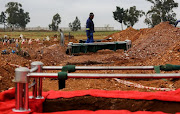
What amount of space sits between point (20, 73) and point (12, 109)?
0.42 metres

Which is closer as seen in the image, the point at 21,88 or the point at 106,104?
the point at 21,88

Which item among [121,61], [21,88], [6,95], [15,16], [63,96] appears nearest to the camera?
[21,88]

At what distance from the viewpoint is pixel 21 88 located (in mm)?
2570

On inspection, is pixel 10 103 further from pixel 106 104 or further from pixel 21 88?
pixel 106 104

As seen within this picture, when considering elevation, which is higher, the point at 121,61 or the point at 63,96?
the point at 63,96

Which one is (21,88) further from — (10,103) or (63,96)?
(63,96)

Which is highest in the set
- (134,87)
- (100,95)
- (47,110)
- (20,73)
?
(20,73)

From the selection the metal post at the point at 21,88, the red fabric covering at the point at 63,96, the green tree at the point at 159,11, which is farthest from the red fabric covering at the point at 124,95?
the green tree at the point at 159,11

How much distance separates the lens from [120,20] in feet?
239

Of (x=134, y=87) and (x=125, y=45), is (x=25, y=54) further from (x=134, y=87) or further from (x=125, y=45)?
(x=134, y=87)

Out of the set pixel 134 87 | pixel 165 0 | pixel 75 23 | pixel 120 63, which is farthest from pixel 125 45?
pixel 75 23

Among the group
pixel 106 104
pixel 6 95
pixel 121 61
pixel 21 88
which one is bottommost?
pixel 121 61

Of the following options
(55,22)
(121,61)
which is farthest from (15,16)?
(121,61)

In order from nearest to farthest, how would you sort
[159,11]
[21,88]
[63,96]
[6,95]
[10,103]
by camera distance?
1. [21,88]
2. [10,103]
3. [6,95]
4. [63,96]
5. [159,11]
